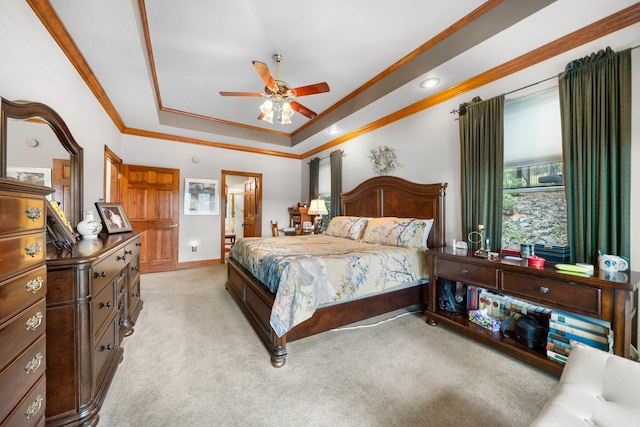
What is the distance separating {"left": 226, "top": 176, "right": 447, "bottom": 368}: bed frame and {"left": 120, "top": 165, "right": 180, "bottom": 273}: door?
2.14 meters

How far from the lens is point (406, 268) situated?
8.97 ft

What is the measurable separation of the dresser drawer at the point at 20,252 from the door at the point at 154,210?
4175mm

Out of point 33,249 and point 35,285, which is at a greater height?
point 33,249

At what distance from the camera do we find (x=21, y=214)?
92 cm

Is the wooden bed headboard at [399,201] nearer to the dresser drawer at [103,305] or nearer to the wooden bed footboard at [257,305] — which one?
the wooden bed footboard at [257,305]

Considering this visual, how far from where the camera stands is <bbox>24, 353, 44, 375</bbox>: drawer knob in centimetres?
93

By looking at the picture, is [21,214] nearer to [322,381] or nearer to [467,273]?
[322,381]

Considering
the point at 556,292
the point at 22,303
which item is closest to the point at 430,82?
the point at 556,292

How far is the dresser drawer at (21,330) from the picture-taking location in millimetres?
798

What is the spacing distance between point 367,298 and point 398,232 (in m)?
1.02

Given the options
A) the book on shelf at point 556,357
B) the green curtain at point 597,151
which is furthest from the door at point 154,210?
the green curtain at point 597,151

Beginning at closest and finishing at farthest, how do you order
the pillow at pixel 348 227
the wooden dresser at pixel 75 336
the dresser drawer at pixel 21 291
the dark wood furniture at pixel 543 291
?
the dresser drawer at pixel 21 291 < the wooden dresser at pixel 75 336 < the dark wood furniture at pixel 543 291 < the pillow at pixel 348 227

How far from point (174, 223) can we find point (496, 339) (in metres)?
5.35

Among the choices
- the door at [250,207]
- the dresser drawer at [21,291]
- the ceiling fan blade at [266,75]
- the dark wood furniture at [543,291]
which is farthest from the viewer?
the door at [250,207]
